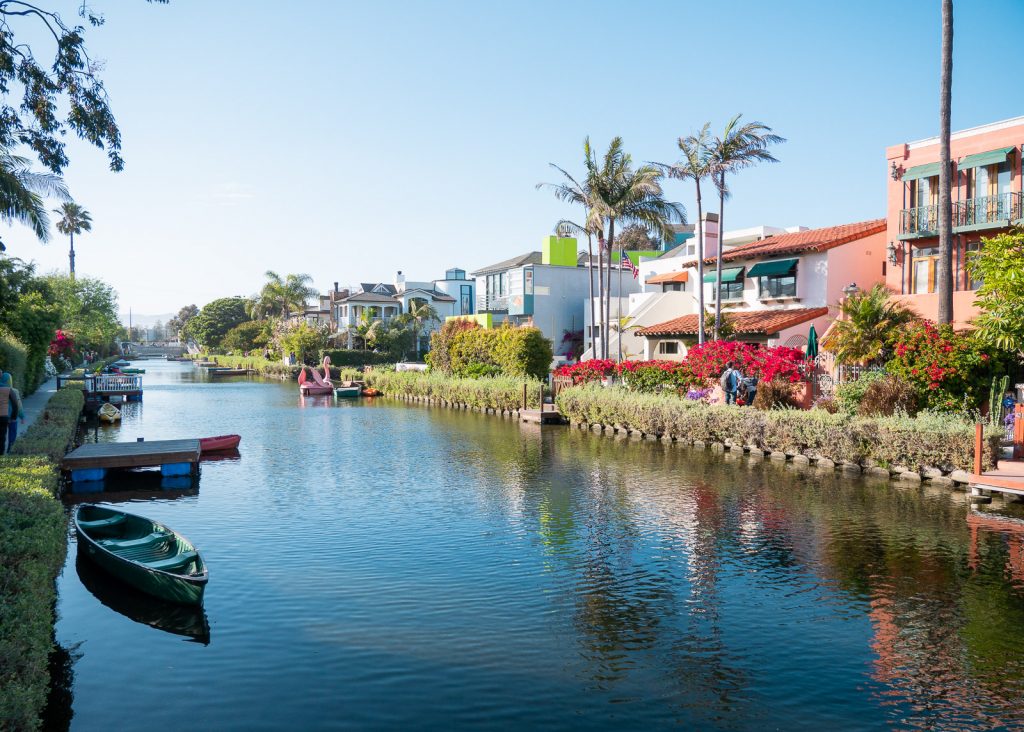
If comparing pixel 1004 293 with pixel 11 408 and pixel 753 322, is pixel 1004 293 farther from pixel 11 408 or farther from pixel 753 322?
pixel 11 408

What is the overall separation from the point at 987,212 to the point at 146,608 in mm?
32233

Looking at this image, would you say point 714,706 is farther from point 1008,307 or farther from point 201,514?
point 1008,307

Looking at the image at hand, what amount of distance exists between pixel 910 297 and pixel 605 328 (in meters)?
17.1

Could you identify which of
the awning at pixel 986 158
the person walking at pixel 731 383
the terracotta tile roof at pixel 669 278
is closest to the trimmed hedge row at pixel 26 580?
the person walking at pixel 731 383

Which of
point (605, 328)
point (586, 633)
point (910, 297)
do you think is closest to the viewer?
point (586, 633)

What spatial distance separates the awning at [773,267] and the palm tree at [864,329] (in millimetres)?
11474

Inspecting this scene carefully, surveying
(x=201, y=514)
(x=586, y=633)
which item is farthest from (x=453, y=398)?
(x=586, y=633)

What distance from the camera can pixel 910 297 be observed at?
32688mm

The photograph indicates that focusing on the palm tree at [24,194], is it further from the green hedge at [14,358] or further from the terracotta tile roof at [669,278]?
the terracotta tile roof at [669,278]

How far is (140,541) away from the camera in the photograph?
44.1 ft

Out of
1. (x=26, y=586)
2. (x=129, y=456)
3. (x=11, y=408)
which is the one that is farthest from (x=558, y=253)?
(x=26, y=586)

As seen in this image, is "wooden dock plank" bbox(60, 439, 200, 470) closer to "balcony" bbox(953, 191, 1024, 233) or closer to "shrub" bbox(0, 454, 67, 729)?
"shrub" bbox(0, 454, 67, 729)

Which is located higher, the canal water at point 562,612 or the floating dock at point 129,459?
the floating dock at point 129,459

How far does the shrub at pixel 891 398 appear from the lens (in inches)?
963
